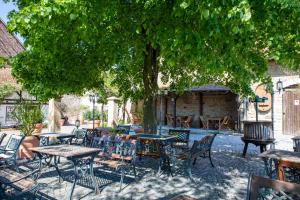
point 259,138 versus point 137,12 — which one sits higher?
point 137,12

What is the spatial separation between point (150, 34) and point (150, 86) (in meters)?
2.60

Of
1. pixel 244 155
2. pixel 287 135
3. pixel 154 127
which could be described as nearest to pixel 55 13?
pixel 154 127

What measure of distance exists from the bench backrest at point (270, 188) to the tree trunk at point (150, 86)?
4938mm

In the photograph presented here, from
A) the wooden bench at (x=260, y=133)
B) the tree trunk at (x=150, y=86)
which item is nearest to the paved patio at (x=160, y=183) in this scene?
the wooden bench at (x=260, y=133)

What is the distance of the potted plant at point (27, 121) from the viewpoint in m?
6.83

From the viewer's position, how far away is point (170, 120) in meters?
18.3

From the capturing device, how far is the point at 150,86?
7070 mm

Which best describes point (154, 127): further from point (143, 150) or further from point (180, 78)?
point (180, 78)

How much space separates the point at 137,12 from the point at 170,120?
13992 millimetres

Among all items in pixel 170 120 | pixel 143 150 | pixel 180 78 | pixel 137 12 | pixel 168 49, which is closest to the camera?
pixel 168 49

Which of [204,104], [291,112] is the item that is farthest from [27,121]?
[204,104]

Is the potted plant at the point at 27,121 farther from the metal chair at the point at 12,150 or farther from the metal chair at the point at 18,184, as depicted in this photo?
the metal chair at the point at 18,184

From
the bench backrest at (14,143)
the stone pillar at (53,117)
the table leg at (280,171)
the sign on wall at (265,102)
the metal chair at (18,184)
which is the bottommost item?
the metal chair at (18,184)

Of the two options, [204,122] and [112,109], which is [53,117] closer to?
[112,109]
